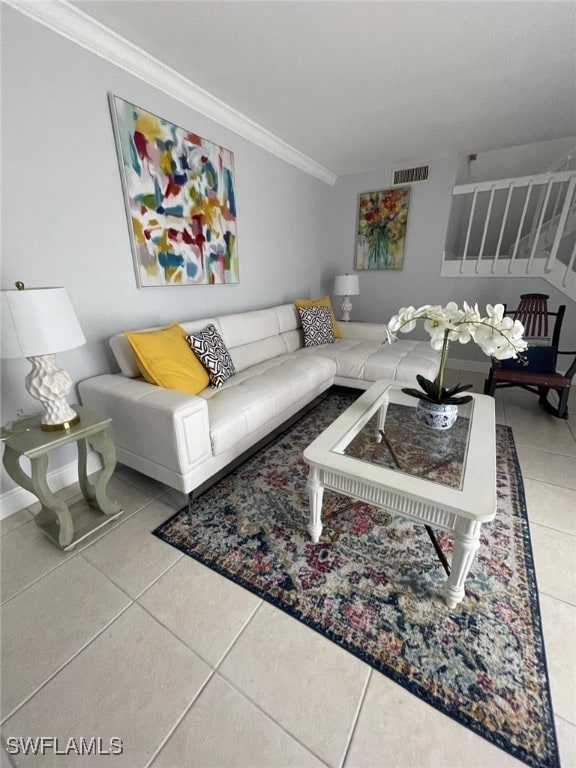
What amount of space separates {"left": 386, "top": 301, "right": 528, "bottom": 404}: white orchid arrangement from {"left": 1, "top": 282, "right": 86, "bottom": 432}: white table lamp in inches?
56.9

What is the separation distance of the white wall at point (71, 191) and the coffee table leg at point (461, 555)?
2.07 metres

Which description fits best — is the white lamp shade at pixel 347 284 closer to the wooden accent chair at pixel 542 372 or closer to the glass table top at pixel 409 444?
the wooden accent chair at pixel 542 372

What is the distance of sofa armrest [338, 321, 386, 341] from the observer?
338cm

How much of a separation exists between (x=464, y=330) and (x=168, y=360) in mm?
1551

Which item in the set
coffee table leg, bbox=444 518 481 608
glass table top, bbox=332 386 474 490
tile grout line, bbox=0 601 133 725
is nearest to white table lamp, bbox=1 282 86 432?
tile grout line, bbox=0 601 133 725

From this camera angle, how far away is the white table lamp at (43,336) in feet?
3.88

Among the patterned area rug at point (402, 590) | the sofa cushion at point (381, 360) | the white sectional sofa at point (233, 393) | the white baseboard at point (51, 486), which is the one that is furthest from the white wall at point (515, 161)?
the white baseboard at point (51, 486)

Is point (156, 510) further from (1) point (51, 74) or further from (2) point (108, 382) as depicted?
(1) point (51, 74)

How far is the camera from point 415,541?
147 cm

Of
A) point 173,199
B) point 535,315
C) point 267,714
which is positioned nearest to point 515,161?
point 535,315

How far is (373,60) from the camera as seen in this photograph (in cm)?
194

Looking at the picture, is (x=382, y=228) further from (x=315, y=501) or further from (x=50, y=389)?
(x=50, y=389)

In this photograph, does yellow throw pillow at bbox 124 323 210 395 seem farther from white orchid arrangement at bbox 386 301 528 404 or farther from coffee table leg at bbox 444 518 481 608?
coffee table leg at bbox 444 518 481 608

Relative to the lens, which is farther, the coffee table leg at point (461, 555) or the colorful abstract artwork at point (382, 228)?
the colorful abstract artwork at point (382, 228)
